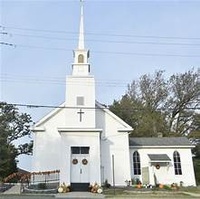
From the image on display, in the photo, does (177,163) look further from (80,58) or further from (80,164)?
(80,58)

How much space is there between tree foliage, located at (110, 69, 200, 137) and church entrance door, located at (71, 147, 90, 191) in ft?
56.5

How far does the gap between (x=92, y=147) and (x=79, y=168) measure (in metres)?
1.82

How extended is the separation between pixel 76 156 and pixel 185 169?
10.0 m

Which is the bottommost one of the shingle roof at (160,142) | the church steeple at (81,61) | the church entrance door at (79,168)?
the church entrance door at (79,168)

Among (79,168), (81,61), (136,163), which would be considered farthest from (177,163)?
(81,61)

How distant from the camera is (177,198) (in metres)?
18.0

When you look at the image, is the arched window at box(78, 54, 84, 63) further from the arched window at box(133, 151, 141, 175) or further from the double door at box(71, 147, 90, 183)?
the arched window at box(133, 151, 141, 175)

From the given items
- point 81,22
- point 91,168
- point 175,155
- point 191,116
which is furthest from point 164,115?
point 91,168

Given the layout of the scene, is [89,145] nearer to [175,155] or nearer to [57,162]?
[57,162]

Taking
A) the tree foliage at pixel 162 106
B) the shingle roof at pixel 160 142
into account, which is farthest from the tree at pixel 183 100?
the shingle roof at pixel 160 142

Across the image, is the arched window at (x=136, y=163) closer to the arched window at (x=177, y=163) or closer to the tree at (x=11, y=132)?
the arched window at (x=177, y=163)

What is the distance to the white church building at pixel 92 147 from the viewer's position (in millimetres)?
25594

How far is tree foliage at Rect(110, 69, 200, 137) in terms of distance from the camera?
42.9 meters

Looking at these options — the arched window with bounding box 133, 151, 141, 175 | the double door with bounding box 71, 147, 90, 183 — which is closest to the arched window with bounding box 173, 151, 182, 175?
the arched window with bounding box 133, 151, 141, 175
